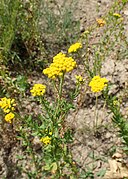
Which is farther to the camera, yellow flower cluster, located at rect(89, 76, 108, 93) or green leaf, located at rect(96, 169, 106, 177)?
green leaf, located at rect(96, 169, 106, 177)

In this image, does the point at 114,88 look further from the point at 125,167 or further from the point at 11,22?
the point at 11,22

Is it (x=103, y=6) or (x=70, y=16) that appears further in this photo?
(x=103, y=6)

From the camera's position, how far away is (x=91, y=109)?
2.48 metres

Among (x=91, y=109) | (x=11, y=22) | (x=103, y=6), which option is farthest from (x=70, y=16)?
(x=91, y=109)

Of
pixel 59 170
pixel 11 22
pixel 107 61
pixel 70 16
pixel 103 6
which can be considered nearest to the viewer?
pixel 59 170

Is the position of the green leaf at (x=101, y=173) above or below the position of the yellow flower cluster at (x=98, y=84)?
below

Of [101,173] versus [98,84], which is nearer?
[98,84]

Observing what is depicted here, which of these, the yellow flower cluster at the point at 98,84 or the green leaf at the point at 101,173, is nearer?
the yellow flower cluster at the point at 98,84

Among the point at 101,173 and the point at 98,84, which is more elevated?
the point at 98,84

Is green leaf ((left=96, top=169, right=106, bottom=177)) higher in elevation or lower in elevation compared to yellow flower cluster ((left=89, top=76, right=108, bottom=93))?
lower

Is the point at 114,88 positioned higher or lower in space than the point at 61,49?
lower

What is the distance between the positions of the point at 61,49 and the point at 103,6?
715 mm

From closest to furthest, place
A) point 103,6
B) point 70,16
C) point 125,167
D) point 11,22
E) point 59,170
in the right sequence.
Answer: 1. point 59,170
2. point 125,167
3. point 11,22
4. point 70,16
5. point 103,6

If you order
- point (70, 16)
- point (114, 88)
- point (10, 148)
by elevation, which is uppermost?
point (70, 16)
